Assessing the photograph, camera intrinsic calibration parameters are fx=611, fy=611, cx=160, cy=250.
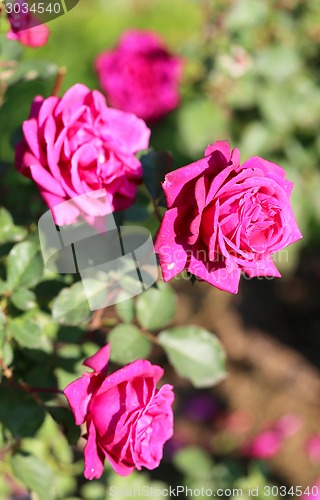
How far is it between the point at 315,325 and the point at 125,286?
1.64 meters

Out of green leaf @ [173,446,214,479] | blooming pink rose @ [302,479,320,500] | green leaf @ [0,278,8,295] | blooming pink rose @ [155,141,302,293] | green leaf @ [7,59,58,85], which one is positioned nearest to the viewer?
blooming pink rose @ [155,141,302,293]

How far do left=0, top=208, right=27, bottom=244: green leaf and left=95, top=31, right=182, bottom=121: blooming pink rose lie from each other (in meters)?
1.21

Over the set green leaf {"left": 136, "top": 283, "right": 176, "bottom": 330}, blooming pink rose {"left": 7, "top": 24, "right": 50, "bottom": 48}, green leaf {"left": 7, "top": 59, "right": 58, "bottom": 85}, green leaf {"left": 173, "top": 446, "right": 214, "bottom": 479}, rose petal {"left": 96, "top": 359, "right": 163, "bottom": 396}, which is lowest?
green leaf {"left": 173, "top": 446, "right": 214, "bottom": 479}

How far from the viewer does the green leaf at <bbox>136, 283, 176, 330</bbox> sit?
1079mm

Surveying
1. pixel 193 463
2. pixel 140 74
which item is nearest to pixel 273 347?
pixel 193 463

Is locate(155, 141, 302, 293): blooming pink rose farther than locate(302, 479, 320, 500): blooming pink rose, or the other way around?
locate(302, 479, 320, 500): blooming pink rose

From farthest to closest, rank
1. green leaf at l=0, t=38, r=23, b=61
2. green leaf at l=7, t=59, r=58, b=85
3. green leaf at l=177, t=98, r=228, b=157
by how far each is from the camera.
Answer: green leaf at l=177, t=98, r=228, b=157 < green leaf at l=7, t=59, r=58, b=85 < green leaf at l=0, t=38, r=23, b=61

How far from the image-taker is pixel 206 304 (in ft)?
8.20

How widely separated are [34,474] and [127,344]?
27 cm

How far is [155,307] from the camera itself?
1.09 meters

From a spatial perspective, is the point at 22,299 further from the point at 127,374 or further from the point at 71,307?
the point at 127,374

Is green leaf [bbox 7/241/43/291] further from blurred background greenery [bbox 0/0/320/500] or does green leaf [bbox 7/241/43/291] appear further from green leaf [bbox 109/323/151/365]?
blurred background greenery [bbox 0/0/320/500]

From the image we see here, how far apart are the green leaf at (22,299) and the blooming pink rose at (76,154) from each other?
0.16 meters

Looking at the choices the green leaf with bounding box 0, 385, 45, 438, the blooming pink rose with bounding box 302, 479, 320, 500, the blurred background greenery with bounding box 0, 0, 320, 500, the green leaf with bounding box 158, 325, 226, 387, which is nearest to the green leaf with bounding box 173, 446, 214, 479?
the blurred background greenery with bounding box 0, 0, 320, 500
